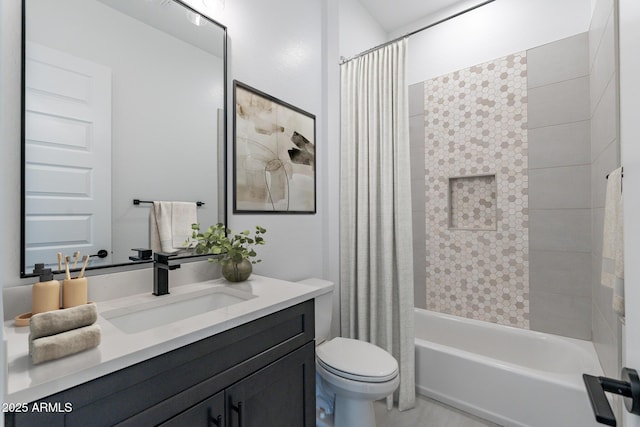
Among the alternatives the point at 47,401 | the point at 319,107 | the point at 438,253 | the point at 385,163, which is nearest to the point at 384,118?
the point at 385,163

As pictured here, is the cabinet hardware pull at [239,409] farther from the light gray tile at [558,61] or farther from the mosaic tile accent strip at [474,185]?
the light gray tile at [558,61]

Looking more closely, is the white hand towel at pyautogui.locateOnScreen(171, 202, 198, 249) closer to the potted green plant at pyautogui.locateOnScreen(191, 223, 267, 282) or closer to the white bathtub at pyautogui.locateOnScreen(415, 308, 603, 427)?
the potted green plant at pyautogui.locateOnScreen(191, 223, 267, 282)

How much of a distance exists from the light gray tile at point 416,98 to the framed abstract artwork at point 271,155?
3.70 ft

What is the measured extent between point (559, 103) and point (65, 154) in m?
2.82

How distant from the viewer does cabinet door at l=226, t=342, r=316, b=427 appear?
40.3 inches

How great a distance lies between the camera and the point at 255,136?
177 cm

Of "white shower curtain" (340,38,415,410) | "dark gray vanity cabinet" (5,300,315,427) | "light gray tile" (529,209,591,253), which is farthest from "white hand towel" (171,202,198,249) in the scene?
"light gray tile" (529,209,591,253)

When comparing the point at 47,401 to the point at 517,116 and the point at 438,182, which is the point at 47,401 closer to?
the point at 438,182

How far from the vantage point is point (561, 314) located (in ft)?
7.16

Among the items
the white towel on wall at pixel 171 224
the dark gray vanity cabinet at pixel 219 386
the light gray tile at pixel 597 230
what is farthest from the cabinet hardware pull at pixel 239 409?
the light gray tile at pixel 597 230

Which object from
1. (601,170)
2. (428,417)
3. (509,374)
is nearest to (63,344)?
(428,417)

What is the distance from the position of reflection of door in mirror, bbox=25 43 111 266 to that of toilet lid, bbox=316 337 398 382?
117cm

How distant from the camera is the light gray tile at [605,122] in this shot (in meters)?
1.46

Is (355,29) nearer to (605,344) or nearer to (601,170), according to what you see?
(601,170)
